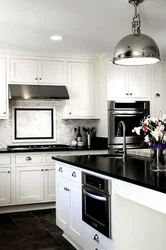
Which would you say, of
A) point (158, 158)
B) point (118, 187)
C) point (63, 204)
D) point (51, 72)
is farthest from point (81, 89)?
point (118, 187)

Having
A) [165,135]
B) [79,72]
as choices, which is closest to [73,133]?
[79,72]

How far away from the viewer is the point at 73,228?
11.8ft

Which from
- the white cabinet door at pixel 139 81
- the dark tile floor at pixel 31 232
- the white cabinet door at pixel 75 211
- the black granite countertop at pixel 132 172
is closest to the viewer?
the black granite countertop at pixel 132 172

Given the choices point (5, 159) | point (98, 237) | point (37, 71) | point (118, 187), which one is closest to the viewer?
point (118, 187)

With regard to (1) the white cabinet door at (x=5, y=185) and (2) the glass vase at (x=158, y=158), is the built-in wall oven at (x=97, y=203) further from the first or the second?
(1) the white cabinet door at (x=5, y=185)

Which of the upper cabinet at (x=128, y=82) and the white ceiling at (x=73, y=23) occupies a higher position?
the white ceiling at (x=73, y=23)

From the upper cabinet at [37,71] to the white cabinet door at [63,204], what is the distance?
2.17 m

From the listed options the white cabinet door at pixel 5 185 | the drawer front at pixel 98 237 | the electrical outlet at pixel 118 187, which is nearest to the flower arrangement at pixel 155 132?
the electrical outlet at pixel 118 187

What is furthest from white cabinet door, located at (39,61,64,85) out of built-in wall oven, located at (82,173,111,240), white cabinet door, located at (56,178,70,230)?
built-in wall oven, located at (82,173,111,240)

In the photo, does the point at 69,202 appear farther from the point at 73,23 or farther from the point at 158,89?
the point at 158,89

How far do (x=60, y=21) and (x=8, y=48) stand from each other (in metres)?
1.60

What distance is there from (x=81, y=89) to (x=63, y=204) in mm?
2559

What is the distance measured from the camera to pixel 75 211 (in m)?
3.53

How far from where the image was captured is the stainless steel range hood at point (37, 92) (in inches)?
213
